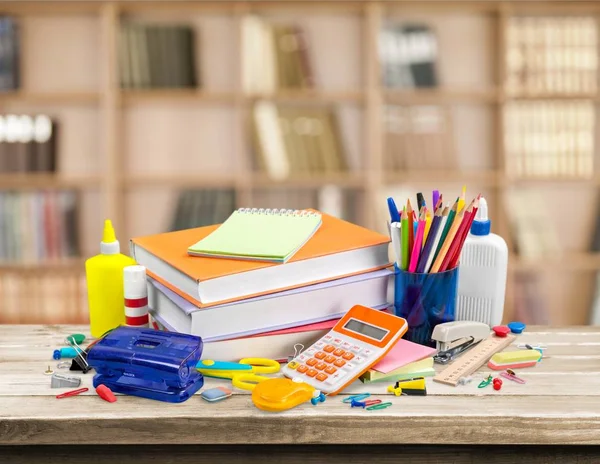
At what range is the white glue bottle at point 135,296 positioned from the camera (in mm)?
1128

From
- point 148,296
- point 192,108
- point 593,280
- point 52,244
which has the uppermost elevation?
point 192,108

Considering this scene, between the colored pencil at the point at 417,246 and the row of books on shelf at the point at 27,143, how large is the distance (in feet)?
8.81

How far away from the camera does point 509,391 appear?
100cm

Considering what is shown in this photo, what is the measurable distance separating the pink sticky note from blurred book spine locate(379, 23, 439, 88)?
251 cm

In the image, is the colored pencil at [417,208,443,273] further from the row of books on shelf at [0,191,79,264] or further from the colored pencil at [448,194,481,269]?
the row of books on shelf at [0,191,79,264]

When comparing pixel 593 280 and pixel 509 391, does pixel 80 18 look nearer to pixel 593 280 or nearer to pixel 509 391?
pixel 593 280

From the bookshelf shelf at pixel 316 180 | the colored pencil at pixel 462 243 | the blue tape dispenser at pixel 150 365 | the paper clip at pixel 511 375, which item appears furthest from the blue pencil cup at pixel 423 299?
the bookshelf shelf at pixel 316 180

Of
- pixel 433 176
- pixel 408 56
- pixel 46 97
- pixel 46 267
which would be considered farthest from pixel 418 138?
pixel 46 267

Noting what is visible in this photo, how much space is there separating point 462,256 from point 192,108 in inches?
105

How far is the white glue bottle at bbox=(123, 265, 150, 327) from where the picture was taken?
1.13 metres

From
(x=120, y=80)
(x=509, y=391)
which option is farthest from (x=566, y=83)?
(x=509, y=391)

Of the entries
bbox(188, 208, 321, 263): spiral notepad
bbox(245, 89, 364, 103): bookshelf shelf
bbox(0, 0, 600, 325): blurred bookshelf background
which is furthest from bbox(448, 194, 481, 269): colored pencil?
bbox(245, 89, 364, 103): bookshelf shelf

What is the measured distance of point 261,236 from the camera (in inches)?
47.1

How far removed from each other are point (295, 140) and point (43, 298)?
4.40ft
